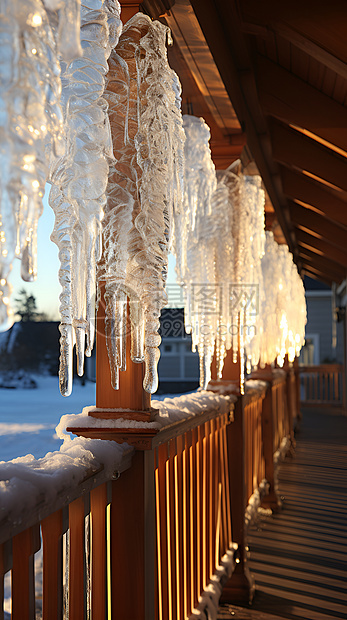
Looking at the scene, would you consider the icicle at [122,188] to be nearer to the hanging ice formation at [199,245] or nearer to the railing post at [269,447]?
the hanging ice formation at [199,245]

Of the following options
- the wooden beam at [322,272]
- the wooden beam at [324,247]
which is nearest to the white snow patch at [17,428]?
the wooden beam at [324,247]

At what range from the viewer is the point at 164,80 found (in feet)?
4.85

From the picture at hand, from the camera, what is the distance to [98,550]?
5.03 feet

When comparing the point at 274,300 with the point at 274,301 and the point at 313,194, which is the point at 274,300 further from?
the point at 313,194

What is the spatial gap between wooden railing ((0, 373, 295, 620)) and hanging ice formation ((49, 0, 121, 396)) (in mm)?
407

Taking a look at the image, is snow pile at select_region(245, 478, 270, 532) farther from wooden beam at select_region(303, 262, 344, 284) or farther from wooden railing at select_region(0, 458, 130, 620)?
wooden beam at select_region(303, 262, 344, 284)

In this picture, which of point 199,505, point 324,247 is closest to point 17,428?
point 199,505

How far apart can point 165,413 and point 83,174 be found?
1.08 m

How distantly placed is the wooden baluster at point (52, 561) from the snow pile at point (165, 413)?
477 mm

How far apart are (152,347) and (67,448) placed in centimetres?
33

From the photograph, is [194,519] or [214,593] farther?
[214,593]

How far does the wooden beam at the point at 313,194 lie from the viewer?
5492mm

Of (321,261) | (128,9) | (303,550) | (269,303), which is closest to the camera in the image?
(128,9)

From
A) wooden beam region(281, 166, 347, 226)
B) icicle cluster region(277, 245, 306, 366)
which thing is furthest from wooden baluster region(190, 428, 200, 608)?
wooden beam region(281, 166, 347, 226)
